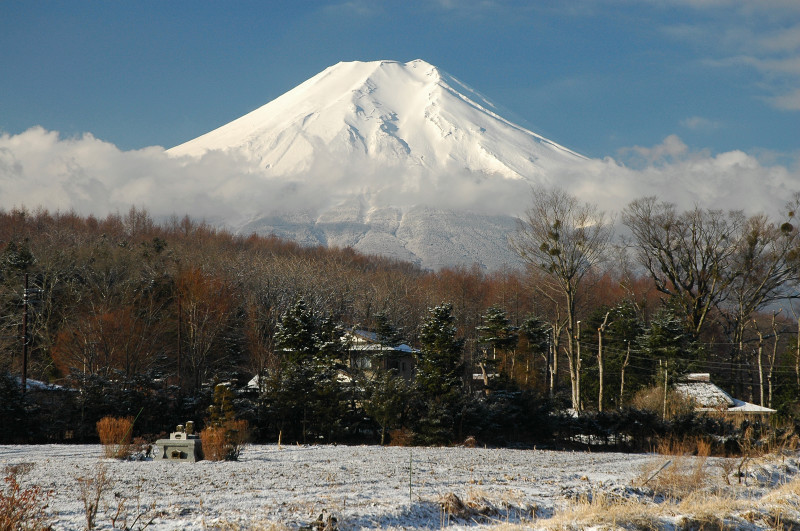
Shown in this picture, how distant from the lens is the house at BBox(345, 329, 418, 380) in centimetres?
4356

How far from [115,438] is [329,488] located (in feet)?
30.3

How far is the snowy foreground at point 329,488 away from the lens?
9703mm

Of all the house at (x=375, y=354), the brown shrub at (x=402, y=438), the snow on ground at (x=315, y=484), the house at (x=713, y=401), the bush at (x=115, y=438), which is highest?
the house at (x=375, y=354)

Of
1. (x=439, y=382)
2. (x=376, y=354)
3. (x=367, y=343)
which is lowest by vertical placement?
(x=439, y=382)

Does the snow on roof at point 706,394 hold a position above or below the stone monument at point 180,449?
above

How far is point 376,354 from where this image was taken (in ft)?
140

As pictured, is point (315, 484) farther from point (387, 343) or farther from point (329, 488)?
point (387, 343)

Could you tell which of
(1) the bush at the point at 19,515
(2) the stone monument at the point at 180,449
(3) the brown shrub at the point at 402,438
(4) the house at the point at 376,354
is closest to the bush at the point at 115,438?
(2) the stone monument at the point at 180,449

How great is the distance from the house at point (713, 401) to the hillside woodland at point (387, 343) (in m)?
0.94

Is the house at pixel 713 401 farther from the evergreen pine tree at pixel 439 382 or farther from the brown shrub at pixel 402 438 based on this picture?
the brown shrub at pixel 402 438

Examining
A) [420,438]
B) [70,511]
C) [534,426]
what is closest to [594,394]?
[534,426]

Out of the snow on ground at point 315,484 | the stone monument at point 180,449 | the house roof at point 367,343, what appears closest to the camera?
the snow on ground at point 315,484

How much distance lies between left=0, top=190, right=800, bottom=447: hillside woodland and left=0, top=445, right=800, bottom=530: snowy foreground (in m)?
6.81

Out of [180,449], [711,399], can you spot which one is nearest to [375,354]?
[711,399]
